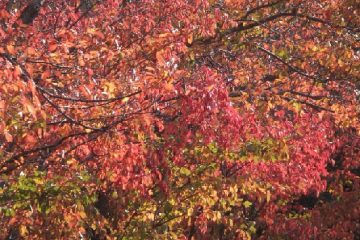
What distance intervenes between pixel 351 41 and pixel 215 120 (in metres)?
4.18

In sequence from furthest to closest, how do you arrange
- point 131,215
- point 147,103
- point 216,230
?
1. point 216,230
2. point 131,215
3. point 147,103

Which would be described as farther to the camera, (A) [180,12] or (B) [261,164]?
(B) [261,164]

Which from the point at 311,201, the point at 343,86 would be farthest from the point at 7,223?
the point at 311,201

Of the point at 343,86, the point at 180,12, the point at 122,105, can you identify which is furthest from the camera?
the point at 343,86

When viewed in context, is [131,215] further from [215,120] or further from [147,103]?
[147,103]

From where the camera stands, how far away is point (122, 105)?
7184mm

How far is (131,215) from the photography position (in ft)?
36.7

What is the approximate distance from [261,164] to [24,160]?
510 centimetres

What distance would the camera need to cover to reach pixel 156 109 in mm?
6980

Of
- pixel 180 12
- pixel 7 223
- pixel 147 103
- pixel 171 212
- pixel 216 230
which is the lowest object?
pixel 216 230

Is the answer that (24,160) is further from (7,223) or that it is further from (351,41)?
(351,41)

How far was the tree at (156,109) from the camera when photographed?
6.80 meters

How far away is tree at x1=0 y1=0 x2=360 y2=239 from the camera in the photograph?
680cm

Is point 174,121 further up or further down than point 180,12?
further down
